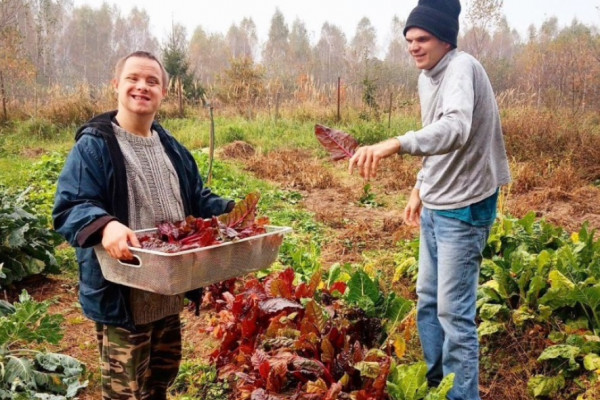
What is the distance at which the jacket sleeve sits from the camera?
68.6 inches

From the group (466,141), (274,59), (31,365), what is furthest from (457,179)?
(274,59)

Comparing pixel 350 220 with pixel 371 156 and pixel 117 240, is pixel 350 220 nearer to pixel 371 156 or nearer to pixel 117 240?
pixel 371 156

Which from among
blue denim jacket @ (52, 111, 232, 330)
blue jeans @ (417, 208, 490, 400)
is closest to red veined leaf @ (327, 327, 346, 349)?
blue jeans @ (417, 208, 490, 400)

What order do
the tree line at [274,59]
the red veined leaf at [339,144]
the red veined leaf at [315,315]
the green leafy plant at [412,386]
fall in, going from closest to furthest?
the red veined leaf at [339,144], the green leafy plant at [412,386], the red veined leaf at [315,315], the tree line at [274,59]

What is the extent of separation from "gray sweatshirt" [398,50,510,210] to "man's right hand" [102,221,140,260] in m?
1.23

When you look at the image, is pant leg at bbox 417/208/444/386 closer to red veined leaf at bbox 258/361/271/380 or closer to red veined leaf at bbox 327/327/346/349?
red veined leaf at bbox 327/327/346/349

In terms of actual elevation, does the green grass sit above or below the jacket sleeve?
below

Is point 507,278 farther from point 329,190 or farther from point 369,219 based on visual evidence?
point 329,190

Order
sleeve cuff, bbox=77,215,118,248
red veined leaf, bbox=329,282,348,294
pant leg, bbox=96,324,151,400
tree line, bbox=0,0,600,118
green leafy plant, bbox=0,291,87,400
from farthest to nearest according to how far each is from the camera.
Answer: tree line, bbox=0,0,600,118 → red veined leaf, bbox=329,282,348,294 → green leafy plant, bbox=0,291,87,400 → pant leg, bbox=96,324,151,400 → sleeve cuff, bbox=77,215,118,248

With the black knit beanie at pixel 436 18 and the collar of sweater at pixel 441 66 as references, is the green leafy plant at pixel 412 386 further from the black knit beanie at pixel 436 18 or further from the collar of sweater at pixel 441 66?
the black knit beanie at pixel 436 18

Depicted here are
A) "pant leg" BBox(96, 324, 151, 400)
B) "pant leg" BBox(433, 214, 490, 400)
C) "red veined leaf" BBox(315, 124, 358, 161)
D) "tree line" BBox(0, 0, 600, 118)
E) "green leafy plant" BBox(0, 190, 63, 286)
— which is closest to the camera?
"red veined leaf" BBox(315, 124, 358, 161)

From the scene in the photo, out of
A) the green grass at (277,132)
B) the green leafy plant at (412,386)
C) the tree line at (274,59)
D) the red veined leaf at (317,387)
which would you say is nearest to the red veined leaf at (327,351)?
the red veined leaf at (317,387)

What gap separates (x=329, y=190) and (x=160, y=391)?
250 inches

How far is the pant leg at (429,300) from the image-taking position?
8.23ft
